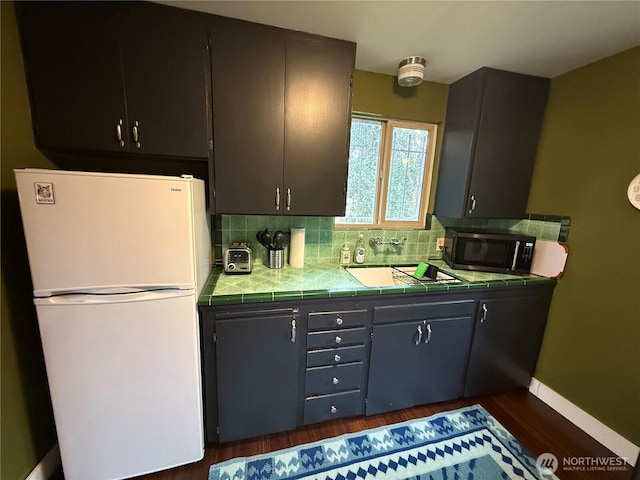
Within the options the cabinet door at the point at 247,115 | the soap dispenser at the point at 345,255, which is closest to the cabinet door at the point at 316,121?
the cabinet door at the point at 247,115

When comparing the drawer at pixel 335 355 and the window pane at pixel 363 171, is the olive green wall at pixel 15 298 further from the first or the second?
the window pane at pixel 363 171

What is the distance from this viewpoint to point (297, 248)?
1.81 m

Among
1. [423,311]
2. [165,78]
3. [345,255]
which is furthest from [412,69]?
[423,311]

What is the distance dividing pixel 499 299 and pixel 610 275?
2.04ft

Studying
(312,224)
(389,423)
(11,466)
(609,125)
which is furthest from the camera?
(312,224)

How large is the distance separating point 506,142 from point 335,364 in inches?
77.9

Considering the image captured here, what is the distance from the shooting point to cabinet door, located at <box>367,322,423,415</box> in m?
1.59

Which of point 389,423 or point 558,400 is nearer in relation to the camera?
point 389,423

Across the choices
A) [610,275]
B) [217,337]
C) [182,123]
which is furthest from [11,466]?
[610,275]

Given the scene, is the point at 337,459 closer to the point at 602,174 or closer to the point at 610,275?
the point at 610,275

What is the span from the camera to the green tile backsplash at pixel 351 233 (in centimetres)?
179

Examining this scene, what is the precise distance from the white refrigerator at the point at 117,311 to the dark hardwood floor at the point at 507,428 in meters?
0.21

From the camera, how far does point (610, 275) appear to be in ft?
5.11

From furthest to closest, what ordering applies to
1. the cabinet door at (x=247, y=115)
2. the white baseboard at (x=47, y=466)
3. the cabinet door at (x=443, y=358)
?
the cabinet door at (x=443, y=358), the cabinet door at (x=247, y=115), the white baseboard at (x=47, y=466)
